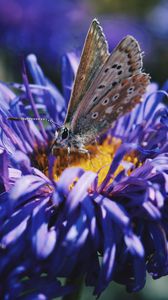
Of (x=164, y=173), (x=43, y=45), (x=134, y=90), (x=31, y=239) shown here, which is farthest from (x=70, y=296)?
(x=43, y=45)

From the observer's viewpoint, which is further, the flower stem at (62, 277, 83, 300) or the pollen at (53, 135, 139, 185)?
the pollen at (53, 135, 139, 185)

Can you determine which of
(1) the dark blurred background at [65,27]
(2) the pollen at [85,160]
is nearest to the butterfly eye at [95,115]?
(2) the pollen at [85,160]

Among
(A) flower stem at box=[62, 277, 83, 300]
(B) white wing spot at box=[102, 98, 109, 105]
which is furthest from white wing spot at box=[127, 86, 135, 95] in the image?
(A) flower stem at box=[62, 277, 83, 300]

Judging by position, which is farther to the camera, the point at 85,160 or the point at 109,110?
the point at 85,160

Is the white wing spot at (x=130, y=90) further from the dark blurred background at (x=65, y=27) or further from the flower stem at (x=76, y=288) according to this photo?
the dark blurred background at (x=65, y=27)

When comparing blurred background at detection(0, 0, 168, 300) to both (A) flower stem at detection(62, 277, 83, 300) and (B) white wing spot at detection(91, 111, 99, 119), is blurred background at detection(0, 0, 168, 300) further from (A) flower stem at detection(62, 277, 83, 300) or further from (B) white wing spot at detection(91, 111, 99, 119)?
(A) flower stem at detection(62, 277, 83, 300)

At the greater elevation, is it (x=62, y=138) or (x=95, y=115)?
(x=95, y=115)

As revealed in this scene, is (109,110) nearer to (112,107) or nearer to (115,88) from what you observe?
(112,107)

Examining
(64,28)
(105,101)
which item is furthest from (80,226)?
(64,28)
